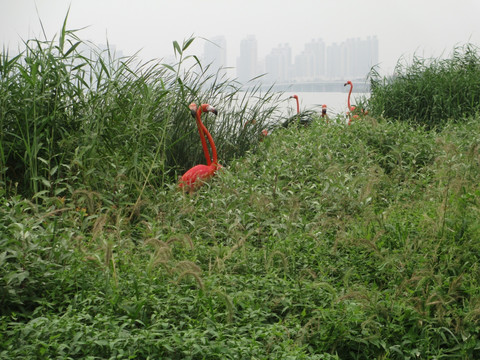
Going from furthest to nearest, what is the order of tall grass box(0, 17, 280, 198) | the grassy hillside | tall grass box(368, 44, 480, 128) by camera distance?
tall grass box(368, 44, 480, 128) < tall grass box(0, 17, 280, 198) < the grassy hillside

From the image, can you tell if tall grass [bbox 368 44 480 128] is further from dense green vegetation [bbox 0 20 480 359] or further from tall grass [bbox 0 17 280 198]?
tall grass [bbox 0 17 280 198]

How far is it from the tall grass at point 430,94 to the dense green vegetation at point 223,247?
1.80 m

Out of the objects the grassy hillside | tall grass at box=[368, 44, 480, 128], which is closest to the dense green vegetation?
the grassy hillside

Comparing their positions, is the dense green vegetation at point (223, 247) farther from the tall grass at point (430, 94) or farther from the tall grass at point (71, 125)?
the tall grass at point (430, 94)

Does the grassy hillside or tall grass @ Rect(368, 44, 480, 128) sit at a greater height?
tall grass @ Rect(368, 44, 480, 128)

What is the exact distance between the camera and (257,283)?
99.7 inches

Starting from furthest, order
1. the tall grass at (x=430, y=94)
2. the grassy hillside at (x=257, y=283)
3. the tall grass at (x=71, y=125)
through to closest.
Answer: the tall grass at (x=430, y=94)
the tall grass at (x=71, y=125)
the grassy hillside at (x=257, y=283)

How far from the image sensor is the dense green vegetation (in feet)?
7.03

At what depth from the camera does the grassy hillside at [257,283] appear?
204 cm

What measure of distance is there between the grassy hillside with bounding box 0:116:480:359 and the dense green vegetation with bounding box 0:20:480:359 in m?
0.01

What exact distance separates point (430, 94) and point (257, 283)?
508 centimetres

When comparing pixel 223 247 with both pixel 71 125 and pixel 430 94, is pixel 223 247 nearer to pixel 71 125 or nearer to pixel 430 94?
pixel 71 125

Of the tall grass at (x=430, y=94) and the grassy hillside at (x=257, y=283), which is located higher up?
the tall grass at (x=430, y=94)

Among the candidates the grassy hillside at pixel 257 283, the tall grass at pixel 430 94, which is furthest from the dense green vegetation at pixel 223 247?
the tall grass at pixel 430 94
